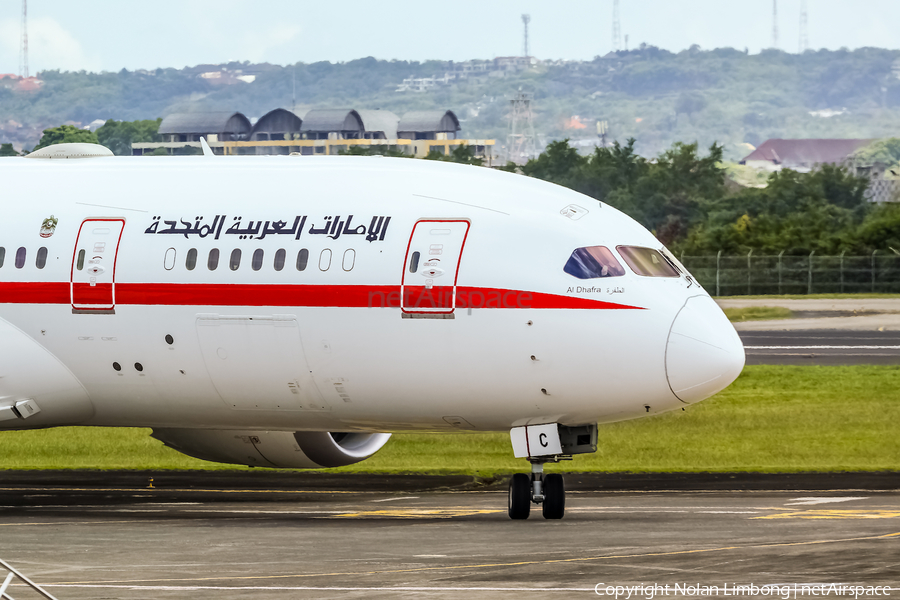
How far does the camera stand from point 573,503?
2427cm

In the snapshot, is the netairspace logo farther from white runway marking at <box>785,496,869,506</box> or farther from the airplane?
white runway marking at <box>785,496,869,506</box>

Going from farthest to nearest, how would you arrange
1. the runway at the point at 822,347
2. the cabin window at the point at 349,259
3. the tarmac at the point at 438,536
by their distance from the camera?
the runway at the point at 822,347 → the cabin window at the point at 349,259 → the tarmac at the point at 438,536

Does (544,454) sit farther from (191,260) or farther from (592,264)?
(191,260)

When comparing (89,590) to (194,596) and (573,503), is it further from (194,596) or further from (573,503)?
(573,503)

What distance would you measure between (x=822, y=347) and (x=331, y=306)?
39.5m

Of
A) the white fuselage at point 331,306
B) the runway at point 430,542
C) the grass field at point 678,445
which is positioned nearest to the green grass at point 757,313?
the grass field at point 678,445

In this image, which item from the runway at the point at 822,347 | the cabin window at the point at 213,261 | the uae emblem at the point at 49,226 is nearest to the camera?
the cabin window at the point at 213,261

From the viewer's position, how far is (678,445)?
1318 inches

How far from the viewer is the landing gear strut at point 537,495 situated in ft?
71.1

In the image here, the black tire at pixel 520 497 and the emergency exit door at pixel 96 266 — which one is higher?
the emergency exit door at pixel 96 266

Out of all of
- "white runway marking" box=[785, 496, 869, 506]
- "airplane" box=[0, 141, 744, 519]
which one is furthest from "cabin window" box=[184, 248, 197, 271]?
"white runway marking" box=[785, 496, 869, 506]

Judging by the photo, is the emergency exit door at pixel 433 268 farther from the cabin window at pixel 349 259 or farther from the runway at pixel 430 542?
the runway at pixel 430 542

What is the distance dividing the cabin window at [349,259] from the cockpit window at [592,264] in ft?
9.87

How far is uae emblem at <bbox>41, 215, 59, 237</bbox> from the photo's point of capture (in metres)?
23.5
